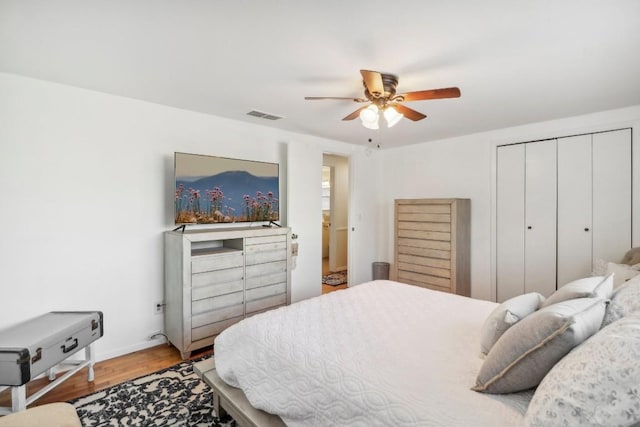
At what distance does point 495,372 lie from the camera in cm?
119

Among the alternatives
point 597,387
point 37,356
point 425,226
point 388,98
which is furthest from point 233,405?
point 425,226

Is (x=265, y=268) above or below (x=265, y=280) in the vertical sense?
above

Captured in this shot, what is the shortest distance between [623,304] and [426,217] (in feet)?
9.04

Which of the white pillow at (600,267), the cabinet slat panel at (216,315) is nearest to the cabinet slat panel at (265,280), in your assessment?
the cabinet slat panel at (216,315)

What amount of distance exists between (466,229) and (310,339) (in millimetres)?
3110

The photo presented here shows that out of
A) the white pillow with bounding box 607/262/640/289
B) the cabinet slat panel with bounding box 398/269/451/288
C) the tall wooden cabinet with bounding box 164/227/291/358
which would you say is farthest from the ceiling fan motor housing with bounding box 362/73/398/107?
the cabinet slat panel with bounding box 398/269/451/288

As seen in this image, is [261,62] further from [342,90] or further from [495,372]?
[495,372]

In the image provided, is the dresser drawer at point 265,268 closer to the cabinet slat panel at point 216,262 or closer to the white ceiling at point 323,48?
the cabinet slat panel at point 216,262

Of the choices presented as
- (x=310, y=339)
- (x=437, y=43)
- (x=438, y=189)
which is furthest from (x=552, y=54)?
(x=438, y=189)

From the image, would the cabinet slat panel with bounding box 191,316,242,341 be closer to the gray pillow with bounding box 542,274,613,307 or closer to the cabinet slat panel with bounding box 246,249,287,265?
the cabinet slat panel with bounding box 246,249,287,265

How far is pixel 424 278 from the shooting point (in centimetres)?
405

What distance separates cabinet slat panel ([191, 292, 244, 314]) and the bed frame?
31.6 inches

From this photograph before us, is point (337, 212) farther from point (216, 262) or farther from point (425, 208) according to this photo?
point (216, 262)

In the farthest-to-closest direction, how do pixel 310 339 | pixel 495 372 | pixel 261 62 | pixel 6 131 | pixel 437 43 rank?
pixel 6 131 → pixel 261 62 → pixel 437 43 → pixel 310 339 → pixel 495 372
